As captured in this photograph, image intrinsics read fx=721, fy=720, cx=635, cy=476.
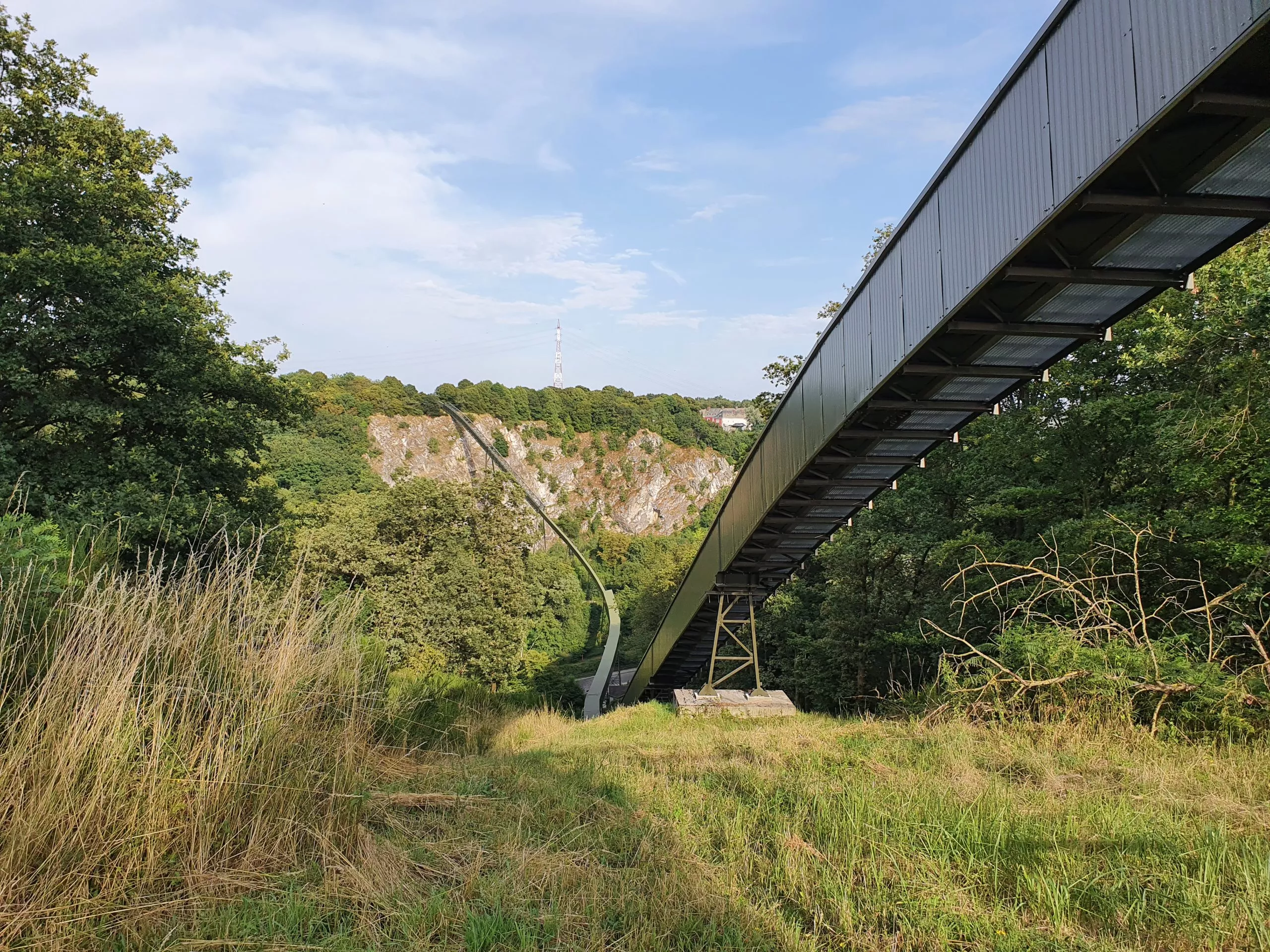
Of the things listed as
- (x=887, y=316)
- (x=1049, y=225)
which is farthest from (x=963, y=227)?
(x=887, y=316)

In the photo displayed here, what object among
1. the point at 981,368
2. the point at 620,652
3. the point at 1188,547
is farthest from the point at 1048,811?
the point at 620,652

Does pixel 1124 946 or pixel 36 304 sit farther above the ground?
pixel 36 304

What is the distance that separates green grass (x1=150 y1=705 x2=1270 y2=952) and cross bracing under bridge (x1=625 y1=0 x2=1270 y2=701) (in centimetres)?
381

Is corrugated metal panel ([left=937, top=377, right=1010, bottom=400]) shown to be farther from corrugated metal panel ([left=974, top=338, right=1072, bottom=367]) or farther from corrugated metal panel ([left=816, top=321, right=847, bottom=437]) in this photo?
corrugated metal panel ([left=816, top=321, right=847, bottom=437])

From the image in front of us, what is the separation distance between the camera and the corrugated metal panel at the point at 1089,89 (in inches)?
184

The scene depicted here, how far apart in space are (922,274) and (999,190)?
1.31 metres

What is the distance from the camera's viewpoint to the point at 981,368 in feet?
25.1

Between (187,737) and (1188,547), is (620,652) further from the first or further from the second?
(187,737)

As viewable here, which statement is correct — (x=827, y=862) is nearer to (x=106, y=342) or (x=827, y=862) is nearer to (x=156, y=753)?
(x=156, y=753)

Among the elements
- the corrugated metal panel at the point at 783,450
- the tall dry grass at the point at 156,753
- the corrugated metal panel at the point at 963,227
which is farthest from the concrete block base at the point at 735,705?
the tall dry grass at the point at 156,753

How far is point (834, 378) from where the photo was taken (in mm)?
9203

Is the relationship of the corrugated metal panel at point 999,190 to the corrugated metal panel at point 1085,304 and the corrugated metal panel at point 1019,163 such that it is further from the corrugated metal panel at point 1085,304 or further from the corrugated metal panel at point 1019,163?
the corrugated metal panel at point 1085,304

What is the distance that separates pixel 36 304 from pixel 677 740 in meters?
13.4

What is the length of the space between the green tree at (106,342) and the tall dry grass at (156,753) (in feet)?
28.6
